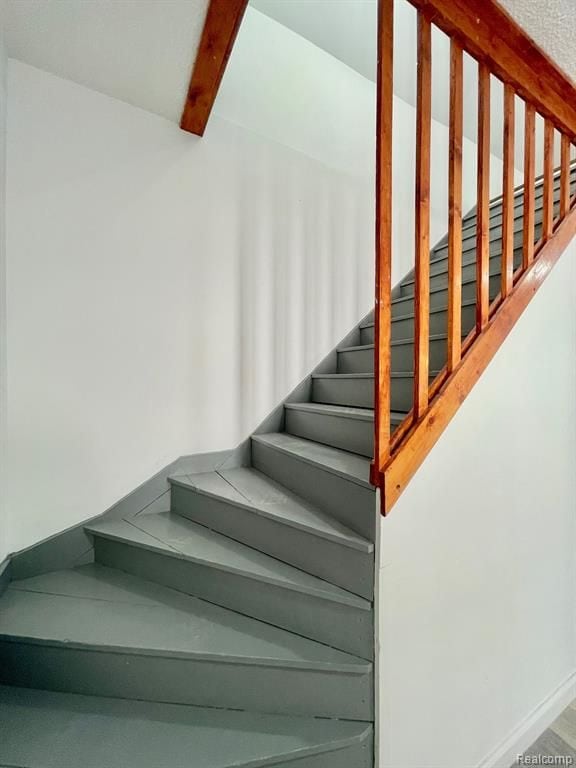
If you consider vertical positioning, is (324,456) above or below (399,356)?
below

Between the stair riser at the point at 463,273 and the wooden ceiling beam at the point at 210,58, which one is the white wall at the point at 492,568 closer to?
the stair riser at the point at 463,273

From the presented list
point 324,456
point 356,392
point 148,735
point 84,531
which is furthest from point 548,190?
point 84,531

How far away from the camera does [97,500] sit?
1.64 meters

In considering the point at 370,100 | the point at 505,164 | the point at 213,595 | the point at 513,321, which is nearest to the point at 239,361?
the point at 213,595

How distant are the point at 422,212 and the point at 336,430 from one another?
0.92m

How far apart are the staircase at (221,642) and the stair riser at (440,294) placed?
218mm

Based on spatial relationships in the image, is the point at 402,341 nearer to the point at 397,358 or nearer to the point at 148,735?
the point at 397,358

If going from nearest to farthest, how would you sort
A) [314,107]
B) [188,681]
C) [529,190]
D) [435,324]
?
1. [188,681]
2. [529,190]
3. [435,324]
4. [314,107]

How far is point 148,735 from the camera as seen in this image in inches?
38.7

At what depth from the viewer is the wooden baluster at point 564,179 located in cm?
153

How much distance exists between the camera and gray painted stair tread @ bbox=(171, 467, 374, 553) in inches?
A: 43.9

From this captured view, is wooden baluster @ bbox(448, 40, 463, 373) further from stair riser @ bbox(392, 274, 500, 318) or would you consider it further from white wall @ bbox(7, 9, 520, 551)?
white wall @ bbox(7, 9, 520, 551)

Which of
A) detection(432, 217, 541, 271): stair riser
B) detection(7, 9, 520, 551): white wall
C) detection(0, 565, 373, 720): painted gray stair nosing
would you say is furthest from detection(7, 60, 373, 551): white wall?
detection(432, 217, 541, 271): stair riser

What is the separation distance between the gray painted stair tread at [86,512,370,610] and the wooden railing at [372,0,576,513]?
365 millimetres
